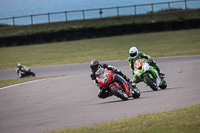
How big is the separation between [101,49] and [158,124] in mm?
22883

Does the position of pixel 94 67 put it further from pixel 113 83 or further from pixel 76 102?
pixel 76 102

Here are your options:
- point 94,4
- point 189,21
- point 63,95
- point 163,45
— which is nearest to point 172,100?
point 63,95

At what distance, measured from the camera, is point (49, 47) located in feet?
105

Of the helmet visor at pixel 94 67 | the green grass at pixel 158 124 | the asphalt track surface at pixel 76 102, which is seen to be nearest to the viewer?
the green grass at pixel 158 124

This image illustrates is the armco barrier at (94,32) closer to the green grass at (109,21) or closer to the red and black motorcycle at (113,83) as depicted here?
the green grass at (109,21)

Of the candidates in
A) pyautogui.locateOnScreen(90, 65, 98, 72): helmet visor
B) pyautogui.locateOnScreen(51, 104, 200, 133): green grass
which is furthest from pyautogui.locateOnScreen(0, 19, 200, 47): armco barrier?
pyautogui.locateOnScreen(51, 104, 200, 133): green grass

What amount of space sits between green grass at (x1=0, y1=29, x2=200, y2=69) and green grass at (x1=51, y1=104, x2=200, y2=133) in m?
16.4

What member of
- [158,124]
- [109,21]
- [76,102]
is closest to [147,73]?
[76,102]

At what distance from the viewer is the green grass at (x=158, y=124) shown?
529cm

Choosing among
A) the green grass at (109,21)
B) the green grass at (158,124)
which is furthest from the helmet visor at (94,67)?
the green grass at (109,21)

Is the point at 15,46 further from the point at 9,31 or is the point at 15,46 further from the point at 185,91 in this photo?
the point at 185,91

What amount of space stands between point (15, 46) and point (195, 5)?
17.8 meters

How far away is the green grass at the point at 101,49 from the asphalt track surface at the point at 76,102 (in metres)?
9.43

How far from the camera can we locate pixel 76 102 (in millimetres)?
9891
